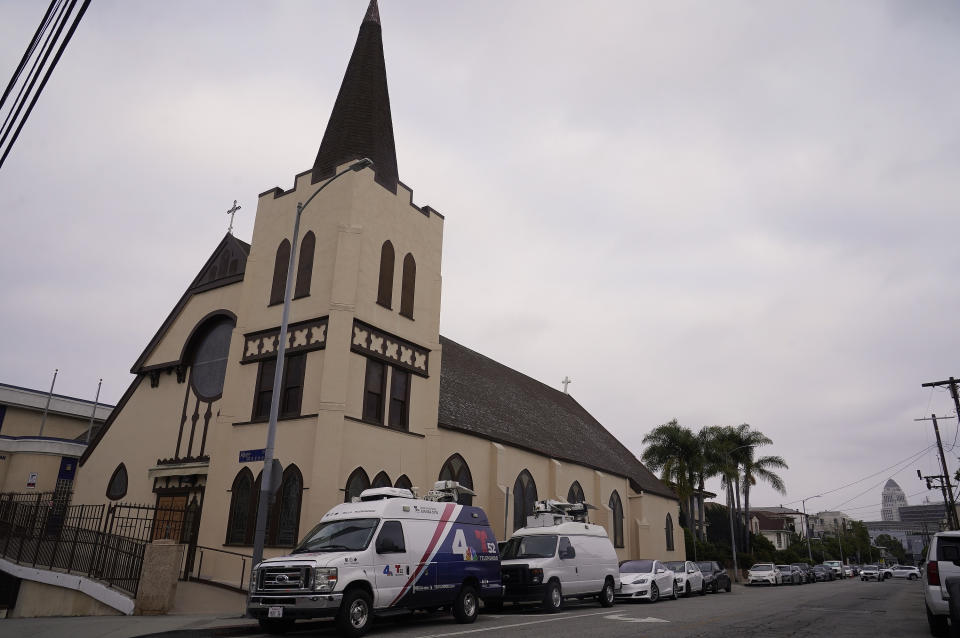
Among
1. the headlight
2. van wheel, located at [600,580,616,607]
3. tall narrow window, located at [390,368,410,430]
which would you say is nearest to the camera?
the headlight

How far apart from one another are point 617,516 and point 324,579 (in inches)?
1080

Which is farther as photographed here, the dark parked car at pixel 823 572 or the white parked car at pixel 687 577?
the dark parked car at pixel 823 572

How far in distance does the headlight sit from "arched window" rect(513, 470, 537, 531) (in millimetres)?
17197

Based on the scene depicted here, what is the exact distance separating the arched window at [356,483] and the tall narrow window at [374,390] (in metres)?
1.65

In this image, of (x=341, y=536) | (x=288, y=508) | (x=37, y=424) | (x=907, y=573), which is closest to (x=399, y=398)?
(x=288, y=508)

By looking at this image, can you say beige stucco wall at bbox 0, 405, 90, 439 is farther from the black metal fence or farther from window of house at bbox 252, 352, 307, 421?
window of house at bbox 252, 352, 307, 421

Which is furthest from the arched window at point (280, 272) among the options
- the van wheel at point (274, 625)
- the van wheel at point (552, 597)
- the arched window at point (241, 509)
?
the van wheel at point (552, 597)

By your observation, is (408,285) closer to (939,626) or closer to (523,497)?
(523,497)

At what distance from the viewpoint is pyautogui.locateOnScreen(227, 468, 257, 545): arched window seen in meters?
18.9

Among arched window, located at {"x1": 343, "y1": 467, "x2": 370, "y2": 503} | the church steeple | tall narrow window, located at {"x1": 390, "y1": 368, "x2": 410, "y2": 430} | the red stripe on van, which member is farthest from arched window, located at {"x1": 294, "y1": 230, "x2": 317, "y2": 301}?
the red stripe on van

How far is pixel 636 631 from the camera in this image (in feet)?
39.3

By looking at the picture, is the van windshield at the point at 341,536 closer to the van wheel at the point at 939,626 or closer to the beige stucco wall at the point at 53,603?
the beige stucco wall at the point at 53,603

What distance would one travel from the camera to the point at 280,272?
21766 millimetres

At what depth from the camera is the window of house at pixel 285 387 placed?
1966 centimetres
